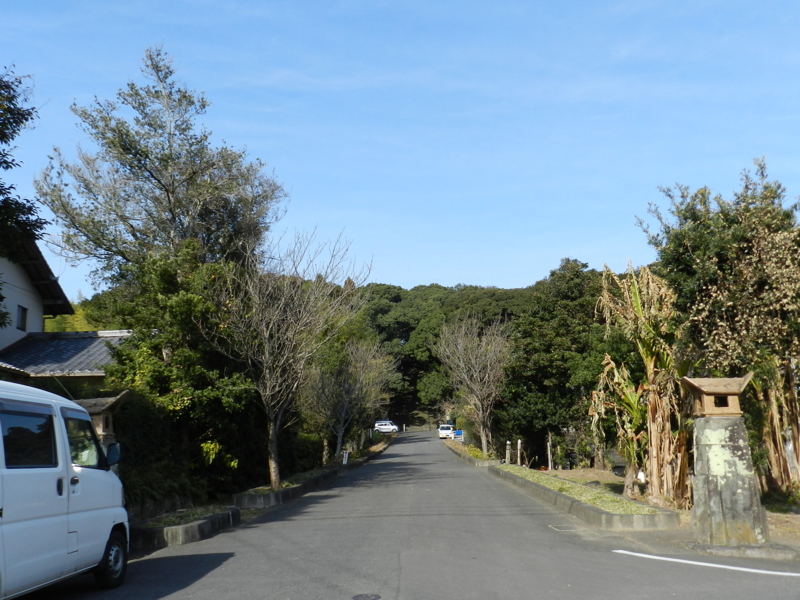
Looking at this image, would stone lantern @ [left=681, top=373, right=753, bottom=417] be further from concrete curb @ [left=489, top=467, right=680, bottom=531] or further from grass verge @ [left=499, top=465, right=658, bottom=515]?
grass verge @ [left=499, top=465, right=658, bottom=515]

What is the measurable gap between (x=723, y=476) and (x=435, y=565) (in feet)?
14.8

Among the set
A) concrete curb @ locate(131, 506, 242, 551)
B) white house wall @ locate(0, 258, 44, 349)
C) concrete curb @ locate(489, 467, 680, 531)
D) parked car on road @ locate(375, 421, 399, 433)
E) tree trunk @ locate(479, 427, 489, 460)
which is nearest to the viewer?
concrete curb @ locate(131, 506, 242, 551)

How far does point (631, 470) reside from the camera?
15492 millimetres

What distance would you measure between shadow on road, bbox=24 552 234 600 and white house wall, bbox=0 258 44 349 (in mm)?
17293

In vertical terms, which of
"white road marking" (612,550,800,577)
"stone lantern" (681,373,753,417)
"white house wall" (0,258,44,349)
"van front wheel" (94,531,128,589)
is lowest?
"white road marking" (612,550,800,577)

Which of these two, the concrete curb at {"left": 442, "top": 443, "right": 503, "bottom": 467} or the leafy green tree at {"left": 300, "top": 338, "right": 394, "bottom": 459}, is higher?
the leafy green tree at {"left": 300, "top": 338, "right": 394, "bottom": 459}

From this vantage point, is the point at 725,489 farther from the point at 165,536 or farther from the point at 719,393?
the point at 165,536

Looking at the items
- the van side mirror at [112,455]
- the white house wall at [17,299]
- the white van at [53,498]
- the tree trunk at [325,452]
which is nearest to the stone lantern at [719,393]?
the van side mirror at [112,455]

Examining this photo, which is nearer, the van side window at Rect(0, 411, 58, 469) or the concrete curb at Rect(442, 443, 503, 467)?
the van side window at Rect(0, 411, 58, 469)

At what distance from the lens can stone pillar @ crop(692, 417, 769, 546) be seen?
1005 cm

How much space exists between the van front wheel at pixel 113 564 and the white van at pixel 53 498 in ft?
0.04

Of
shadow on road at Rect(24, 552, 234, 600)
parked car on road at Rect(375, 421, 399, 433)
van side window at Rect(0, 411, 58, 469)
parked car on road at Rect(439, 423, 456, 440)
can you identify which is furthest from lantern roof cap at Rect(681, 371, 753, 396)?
parked car on road at Rect(375, 421, 399, 433)

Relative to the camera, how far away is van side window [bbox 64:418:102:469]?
7930mm

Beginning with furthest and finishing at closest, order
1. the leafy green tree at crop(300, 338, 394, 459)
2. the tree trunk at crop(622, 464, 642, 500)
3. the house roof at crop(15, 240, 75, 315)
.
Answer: the leafy green tree at crop(300, 338, 394, 459) < the house roof at crop(15, 240, 75, 315) < the tree trunk at crop(622, 464, 642, 500)
